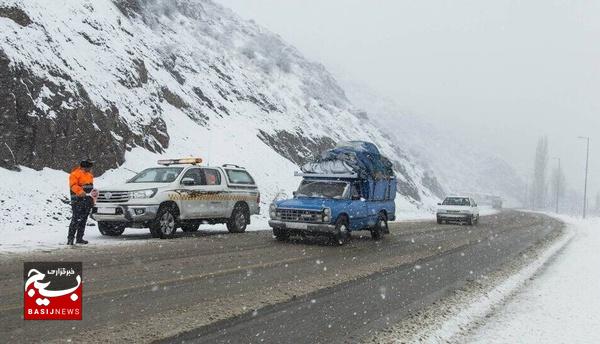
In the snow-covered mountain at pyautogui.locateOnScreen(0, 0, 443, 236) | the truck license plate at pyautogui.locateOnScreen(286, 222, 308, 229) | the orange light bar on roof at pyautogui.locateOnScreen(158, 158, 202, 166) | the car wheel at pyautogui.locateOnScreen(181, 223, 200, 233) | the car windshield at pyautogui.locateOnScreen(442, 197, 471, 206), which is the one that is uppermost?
the snow-covered mountain at pyautogui.locateOnScreen(0, 0, 443, 236)

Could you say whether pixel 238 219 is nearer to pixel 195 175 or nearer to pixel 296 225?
pixel 195 175

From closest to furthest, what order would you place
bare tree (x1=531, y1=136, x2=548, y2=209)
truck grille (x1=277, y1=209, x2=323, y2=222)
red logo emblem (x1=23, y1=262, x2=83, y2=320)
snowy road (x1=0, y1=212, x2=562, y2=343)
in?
1. snowy road (x1=0, y1=212, x2=562, y2=343)
2. red logo emblem (x1=23, y1=262, x2=83, y2=320)
3. truck grille (x1=277, y1=209, x2=323, y2=222)
4. bare tree (x1=531, y1=136, x2=548, y2=209)

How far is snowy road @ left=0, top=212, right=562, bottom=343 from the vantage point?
5609 millimetres

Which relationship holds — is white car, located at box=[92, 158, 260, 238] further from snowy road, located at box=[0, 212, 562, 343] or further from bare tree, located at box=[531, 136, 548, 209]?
bare tree, located at box=[531, 136, 548, 209]

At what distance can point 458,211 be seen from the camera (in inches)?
1118

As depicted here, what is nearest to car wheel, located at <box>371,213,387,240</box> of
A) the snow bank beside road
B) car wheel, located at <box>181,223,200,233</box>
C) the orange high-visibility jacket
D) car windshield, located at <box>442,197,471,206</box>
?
car wheel, located at <box>181,223,200,233</box>

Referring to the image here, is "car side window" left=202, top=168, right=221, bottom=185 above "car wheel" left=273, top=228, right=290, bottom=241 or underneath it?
above

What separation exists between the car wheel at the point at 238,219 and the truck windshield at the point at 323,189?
2493 mm

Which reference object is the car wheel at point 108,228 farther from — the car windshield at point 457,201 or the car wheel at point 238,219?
the car windshield at point 457,201

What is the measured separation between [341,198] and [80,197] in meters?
6.96

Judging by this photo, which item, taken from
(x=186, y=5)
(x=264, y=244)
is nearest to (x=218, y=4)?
(x=186, y=5)

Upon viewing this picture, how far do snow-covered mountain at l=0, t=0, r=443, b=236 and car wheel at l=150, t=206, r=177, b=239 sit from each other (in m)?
4.35

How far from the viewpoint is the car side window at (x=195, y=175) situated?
15.2 metres

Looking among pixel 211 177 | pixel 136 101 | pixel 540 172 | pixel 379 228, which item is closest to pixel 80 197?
pixel 211 177
